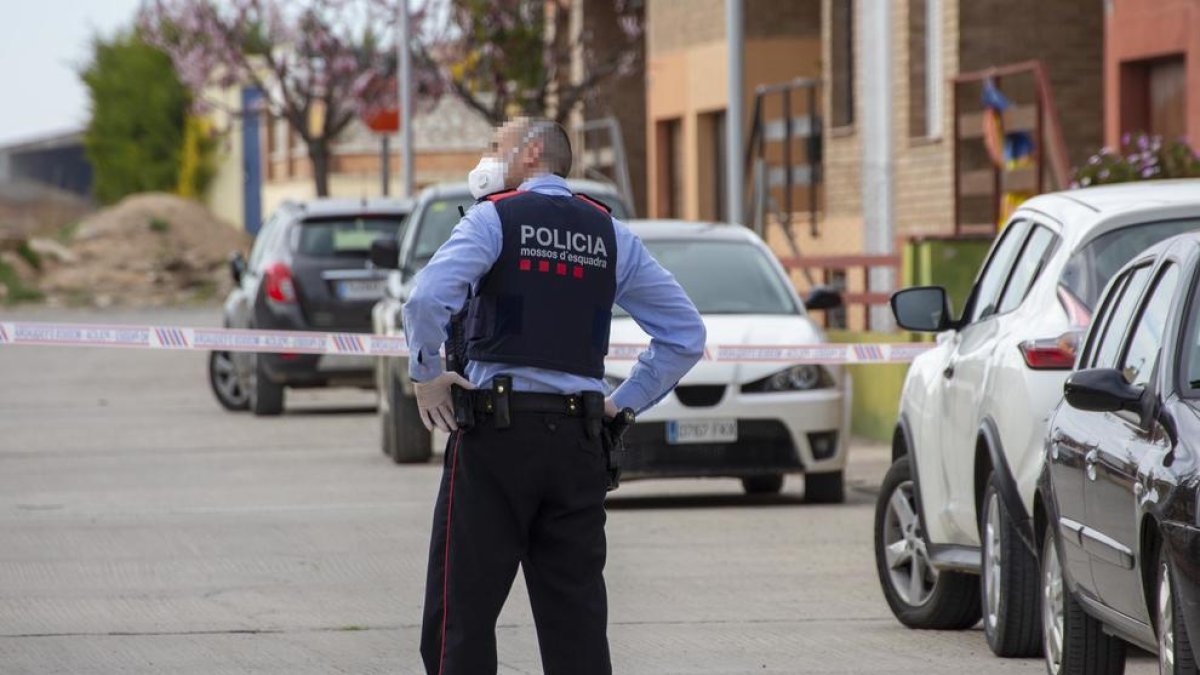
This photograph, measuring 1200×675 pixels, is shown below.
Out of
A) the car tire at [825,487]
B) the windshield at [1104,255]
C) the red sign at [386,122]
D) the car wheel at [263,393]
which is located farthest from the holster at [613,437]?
the red sign at [386,122]

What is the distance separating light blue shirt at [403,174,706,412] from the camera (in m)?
6.49

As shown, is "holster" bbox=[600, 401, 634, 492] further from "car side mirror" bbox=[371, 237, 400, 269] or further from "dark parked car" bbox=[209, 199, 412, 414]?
"dark parked car" bbox=[209, 199, 412, 414]

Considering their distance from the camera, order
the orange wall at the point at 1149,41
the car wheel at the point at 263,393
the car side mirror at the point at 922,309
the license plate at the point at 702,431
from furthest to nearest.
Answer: the car wheel at the point at 263,393 → the orange wall at the point at 1149,41 → the license plate at the point at 702,431 → the car side mirror at the point at 922,309

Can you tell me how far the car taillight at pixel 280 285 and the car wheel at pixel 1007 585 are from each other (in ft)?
44.6

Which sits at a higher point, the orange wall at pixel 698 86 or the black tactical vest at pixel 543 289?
the orange wall at pixel 698 86

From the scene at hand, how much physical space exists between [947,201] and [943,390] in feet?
48.3

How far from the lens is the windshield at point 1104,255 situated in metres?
8.83

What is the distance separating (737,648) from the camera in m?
9.45

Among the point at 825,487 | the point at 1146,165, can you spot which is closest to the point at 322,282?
the point at 1146,165

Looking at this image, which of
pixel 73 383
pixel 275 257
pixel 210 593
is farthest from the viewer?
pixel 73 383

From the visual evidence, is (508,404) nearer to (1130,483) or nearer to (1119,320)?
(1130,483)

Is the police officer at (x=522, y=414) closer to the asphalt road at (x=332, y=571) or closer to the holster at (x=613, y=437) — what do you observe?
the holster at (x=613, y=437)

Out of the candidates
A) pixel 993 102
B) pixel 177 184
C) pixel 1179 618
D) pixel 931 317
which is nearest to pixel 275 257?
pixel 993 102

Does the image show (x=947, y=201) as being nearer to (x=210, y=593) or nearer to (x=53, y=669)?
(x=210, y=593)
